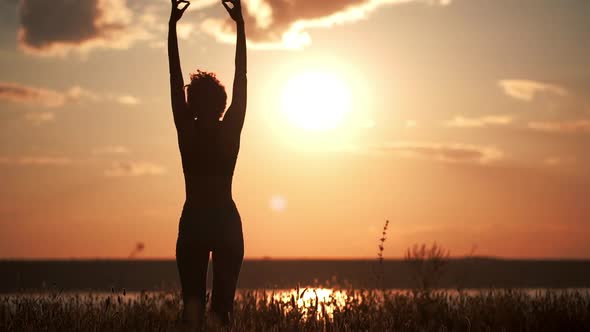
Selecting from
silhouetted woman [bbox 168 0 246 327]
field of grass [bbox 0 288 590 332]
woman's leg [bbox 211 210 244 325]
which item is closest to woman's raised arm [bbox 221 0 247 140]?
silhouetted woman [bbox 168 0 246 327]

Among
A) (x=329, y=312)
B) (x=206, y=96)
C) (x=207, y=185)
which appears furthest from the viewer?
(x=329, y=312)

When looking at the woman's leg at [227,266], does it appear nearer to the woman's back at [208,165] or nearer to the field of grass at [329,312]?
the woman's back at [208,165]

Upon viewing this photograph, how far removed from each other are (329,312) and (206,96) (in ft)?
11.9

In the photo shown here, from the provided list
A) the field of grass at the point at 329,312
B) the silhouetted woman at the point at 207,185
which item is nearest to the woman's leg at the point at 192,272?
the silhouetted woman at the point at 207,185

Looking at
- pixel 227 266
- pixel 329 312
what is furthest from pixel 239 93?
pixel 329 312

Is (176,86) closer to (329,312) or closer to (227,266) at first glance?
(227,266)

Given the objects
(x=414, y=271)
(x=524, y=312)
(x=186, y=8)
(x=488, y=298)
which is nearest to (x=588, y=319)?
(x=524, y=312)

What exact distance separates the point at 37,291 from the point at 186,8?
4.16 m

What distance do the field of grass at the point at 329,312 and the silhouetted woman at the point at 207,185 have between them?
515 millimetres

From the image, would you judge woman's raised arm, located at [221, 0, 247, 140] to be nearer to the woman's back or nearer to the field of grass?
the woman's back

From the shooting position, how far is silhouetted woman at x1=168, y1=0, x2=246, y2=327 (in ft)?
22.0

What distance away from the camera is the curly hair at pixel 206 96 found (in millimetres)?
6945

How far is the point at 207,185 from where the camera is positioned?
22.1 feet

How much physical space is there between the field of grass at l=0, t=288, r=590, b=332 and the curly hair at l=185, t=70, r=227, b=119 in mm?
1963
